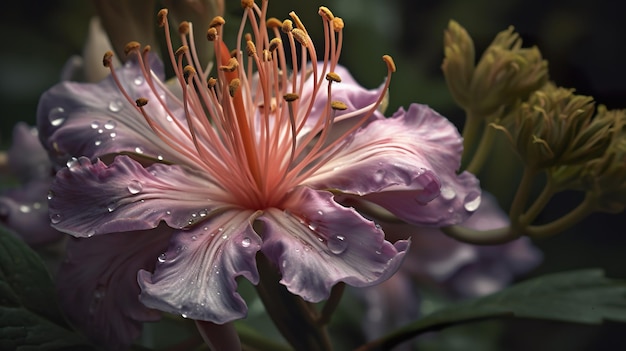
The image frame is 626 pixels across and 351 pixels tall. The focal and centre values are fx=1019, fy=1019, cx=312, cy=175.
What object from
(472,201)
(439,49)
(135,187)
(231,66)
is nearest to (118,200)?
(135,187)

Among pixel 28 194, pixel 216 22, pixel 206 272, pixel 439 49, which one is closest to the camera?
pixel 206 272

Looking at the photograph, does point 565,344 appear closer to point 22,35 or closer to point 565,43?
point 565,43

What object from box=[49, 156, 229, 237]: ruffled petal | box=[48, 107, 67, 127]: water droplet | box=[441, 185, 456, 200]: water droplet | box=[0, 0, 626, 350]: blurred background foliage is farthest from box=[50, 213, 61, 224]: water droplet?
box=[0, 0, 626, 350]: blurred background foliage

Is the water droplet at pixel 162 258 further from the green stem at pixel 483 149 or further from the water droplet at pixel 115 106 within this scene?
the green stem at pixel 483 149

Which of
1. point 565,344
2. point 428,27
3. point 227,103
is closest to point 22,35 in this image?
point 428,27


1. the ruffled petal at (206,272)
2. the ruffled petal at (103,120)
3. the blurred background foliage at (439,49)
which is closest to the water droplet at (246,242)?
the ruffled petal at (206,272)

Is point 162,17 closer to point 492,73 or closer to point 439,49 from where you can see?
point 492,73
